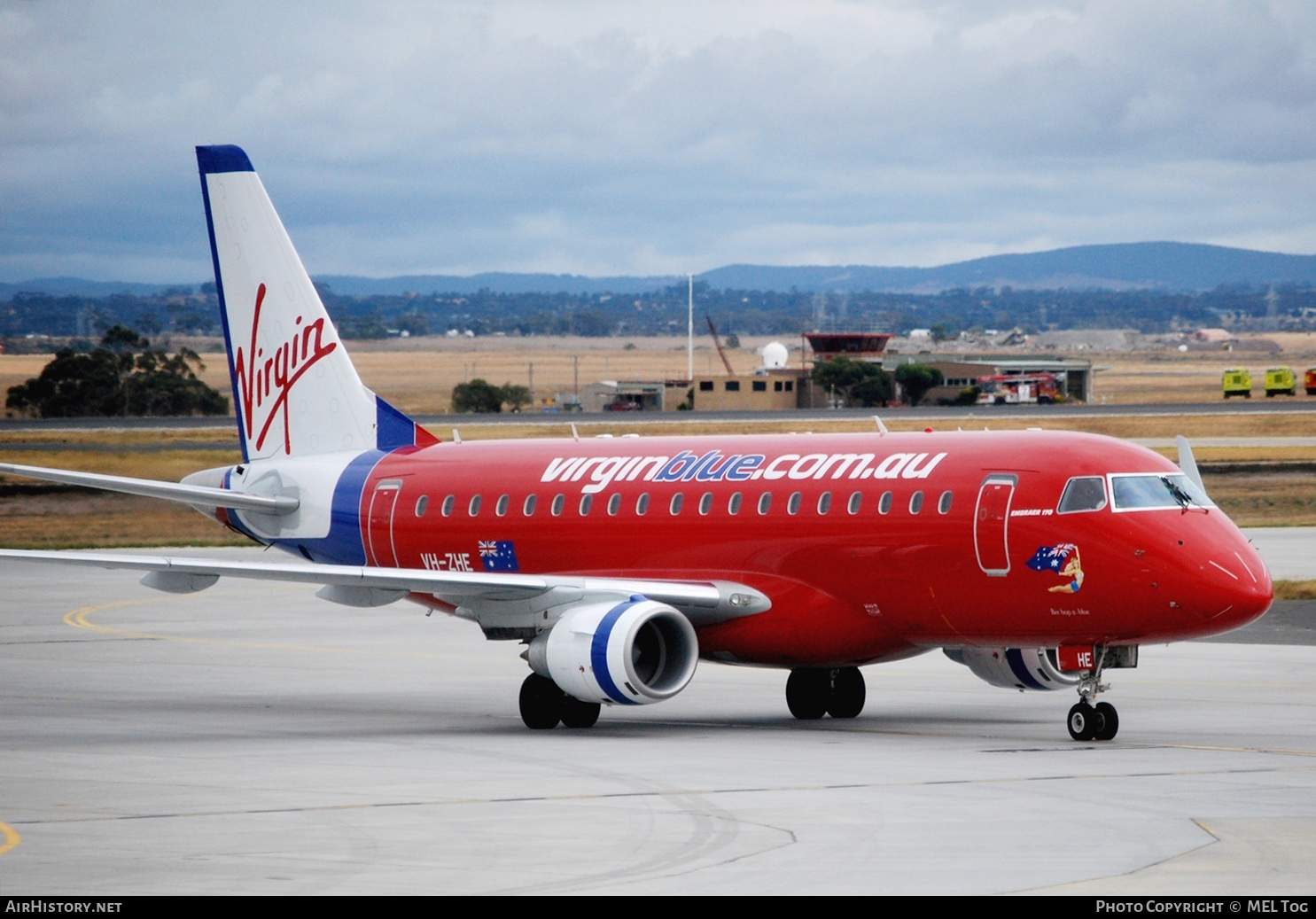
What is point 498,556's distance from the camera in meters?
33.6

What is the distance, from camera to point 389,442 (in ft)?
123

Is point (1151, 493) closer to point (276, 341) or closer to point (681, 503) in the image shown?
point (681, 503)

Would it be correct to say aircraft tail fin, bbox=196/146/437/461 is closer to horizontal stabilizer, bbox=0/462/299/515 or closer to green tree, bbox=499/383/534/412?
horizontal stabilizer, bbox=0/462/299/515

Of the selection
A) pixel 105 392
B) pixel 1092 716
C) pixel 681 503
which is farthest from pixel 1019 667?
pixel 105 392

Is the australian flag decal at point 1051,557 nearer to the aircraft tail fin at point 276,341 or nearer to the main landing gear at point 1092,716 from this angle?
the main landing gear at point 1092,716

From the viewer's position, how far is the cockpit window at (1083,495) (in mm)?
26875

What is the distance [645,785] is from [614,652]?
5.14 metres

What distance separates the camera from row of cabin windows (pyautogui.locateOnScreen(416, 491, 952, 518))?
2859 cm

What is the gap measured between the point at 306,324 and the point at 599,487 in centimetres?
875

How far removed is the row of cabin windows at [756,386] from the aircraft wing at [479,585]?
11993 centimetres

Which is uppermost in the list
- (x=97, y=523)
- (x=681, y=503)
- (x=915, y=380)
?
(x=681, y=503)

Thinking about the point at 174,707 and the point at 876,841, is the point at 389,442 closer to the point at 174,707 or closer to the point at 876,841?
the point at 174,707

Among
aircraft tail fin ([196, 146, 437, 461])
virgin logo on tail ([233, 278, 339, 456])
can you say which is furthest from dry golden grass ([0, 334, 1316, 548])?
aircraft tail fin ([196, 146, 437, 461])

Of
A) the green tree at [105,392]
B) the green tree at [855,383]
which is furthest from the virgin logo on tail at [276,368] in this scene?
the green tree at [105,392]
